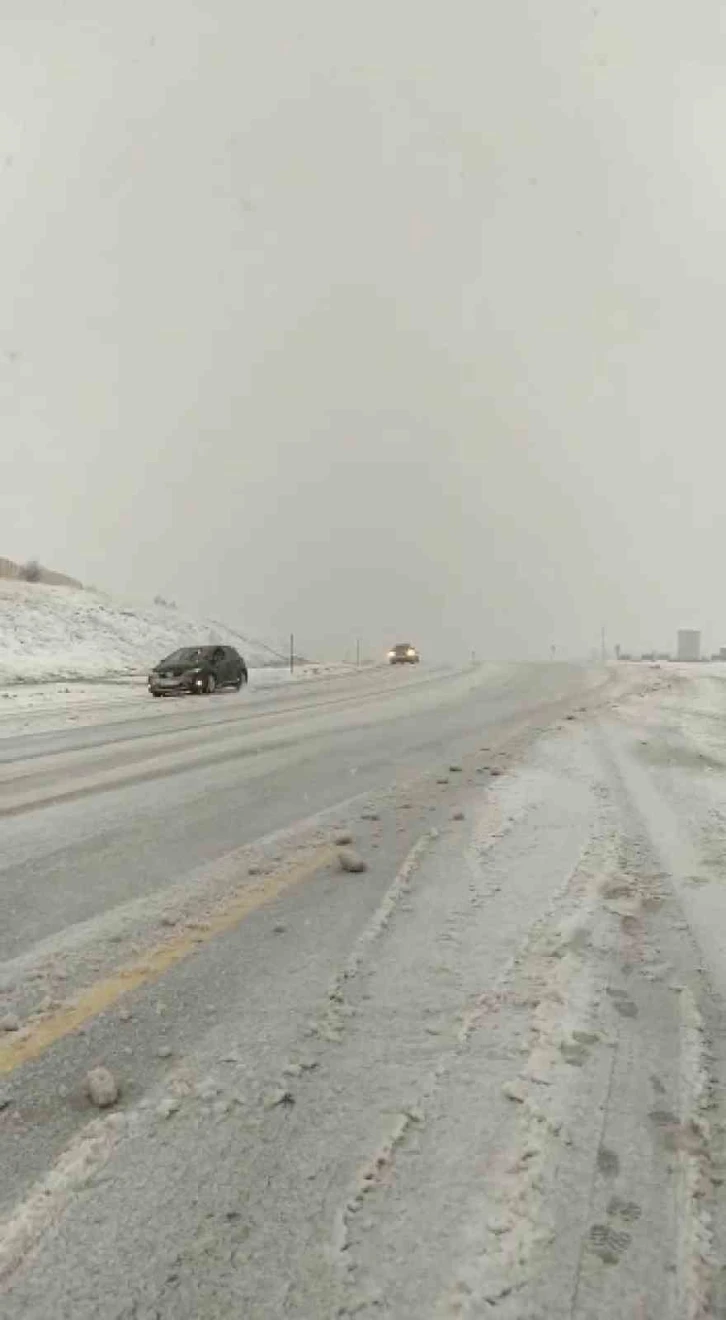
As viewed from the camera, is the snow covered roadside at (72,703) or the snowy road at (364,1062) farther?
the snow covered roadside at (72,703)

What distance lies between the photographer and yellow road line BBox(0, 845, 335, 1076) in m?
2.62

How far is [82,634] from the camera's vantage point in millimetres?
33156

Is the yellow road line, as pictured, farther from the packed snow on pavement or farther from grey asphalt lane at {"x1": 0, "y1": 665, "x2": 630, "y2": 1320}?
the packed snow on pavement

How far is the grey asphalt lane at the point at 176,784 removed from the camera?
174 inches

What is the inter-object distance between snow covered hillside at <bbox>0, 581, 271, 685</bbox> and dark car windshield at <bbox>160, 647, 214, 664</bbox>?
21.5 ft

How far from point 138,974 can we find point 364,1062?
113 centimetres

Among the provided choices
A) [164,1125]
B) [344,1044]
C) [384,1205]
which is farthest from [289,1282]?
[344,1044]

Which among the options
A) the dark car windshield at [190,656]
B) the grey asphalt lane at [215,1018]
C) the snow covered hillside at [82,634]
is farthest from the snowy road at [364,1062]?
the snow covered hillside at [82,634]

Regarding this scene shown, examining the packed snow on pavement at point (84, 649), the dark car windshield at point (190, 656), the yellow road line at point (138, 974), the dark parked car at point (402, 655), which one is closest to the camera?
the yellow road line at point (138, 974)

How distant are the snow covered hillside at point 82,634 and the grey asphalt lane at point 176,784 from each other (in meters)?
15.5

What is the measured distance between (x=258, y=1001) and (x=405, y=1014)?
57cm

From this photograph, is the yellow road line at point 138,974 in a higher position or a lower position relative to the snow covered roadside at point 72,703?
lower

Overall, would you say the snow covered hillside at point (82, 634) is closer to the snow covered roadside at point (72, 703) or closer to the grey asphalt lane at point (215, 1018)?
the snow covered roadside at point (72, 703)

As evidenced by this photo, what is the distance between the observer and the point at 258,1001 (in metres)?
2.97
